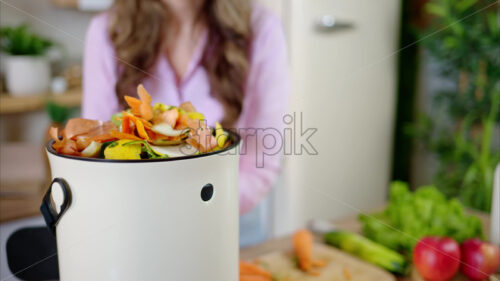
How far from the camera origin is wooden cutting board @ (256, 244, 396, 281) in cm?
53

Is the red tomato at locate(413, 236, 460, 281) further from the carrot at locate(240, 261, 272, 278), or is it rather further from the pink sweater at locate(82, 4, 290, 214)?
the pink sweater at locate(82, 4, 290, 214)

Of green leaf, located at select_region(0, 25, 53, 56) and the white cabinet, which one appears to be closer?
the white cabinet

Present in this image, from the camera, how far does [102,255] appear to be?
30 cm

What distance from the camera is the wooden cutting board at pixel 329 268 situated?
53 cm

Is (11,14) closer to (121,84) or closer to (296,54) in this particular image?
(296,54)

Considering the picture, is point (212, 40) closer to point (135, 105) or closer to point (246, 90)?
point (246, 90)

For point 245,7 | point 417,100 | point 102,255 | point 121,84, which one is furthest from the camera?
point 417,100

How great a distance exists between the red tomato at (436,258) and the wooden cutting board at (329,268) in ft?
0.12

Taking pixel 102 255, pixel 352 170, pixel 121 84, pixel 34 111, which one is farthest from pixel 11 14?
pixel 102 255

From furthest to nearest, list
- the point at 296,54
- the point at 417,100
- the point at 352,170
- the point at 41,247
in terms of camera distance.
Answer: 1. the point at 417,100
2. the point at 352,170
3. the point at 296,54
4. the point at 41,247

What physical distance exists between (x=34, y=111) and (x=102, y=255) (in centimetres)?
181

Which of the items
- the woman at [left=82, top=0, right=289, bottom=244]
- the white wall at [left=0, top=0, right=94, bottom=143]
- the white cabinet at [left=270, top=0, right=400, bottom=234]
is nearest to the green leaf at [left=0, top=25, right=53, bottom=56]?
the white wall at [left=0, top=0, right=94, bottom=143]

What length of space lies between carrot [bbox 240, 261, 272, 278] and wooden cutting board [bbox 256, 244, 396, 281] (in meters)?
0.02

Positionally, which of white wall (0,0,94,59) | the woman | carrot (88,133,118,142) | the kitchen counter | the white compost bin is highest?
white wall (0,0,94,59)
